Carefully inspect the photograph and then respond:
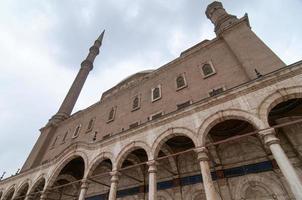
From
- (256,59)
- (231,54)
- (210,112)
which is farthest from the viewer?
(231,54)

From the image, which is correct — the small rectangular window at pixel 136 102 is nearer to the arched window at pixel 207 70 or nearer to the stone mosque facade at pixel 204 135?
the stone mosque facade at pixel 204 135

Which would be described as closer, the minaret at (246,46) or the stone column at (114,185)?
the stone column at (114,185)

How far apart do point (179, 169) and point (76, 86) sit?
997 inches

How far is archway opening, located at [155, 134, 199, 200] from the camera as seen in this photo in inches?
433

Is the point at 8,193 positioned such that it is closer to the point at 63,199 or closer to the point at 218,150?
the point at 63,199

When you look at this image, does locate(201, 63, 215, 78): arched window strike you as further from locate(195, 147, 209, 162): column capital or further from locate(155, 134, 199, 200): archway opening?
locate(195, 147, 209, 162): column capital

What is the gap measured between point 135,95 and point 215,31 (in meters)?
9.73

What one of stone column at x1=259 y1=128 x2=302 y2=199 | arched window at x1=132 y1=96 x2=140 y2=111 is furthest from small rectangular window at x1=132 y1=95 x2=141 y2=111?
stone column at x1=259 y1=128 x2=302 y2=199

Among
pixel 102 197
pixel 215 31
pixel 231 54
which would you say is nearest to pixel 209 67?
pixel 231 54

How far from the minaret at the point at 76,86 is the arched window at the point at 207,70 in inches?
854

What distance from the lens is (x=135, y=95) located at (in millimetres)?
18891

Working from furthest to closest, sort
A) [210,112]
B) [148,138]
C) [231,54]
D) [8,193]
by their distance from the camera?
1. [8,193]
2. [231,54]
3. [148,138]
4. [210,112]

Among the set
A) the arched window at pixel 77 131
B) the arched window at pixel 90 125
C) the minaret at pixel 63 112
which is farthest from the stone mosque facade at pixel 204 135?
the minaret at pixel 63 112

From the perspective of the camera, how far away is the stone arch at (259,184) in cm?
849
